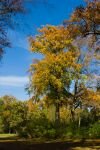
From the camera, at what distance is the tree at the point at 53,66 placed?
43.3 meters

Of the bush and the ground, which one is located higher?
the bush

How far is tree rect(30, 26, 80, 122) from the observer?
43.3m

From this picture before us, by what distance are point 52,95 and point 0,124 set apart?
30293 mm

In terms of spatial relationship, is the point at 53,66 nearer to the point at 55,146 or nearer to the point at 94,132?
the point at 94,132

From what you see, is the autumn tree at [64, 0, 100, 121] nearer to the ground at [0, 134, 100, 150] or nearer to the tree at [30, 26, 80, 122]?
the ground at [0, 134, 100, 150]

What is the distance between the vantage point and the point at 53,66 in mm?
43656

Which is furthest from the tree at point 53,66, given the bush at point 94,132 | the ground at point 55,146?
the ground at point 55,146

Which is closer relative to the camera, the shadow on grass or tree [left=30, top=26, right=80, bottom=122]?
the shadow on grass

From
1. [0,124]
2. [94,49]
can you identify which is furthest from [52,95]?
[0,124]

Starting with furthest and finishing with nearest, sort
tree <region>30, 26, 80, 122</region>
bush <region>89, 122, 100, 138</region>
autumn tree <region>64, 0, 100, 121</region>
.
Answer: tree <region>30, 26, 80, 122</region>
bush <region>89, 122, 100, 138</region>
autumn tree <region>64, 0, 100, 121</region>

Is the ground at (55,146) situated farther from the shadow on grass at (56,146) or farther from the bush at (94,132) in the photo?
the bush at (94,132)

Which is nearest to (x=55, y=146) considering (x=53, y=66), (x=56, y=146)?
(x=56, y=146)

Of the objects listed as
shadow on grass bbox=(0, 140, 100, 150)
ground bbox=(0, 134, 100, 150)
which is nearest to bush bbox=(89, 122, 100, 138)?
ground bbox=(0, 134, 100, 150)

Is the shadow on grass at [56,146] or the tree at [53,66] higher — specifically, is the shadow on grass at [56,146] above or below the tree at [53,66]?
below
